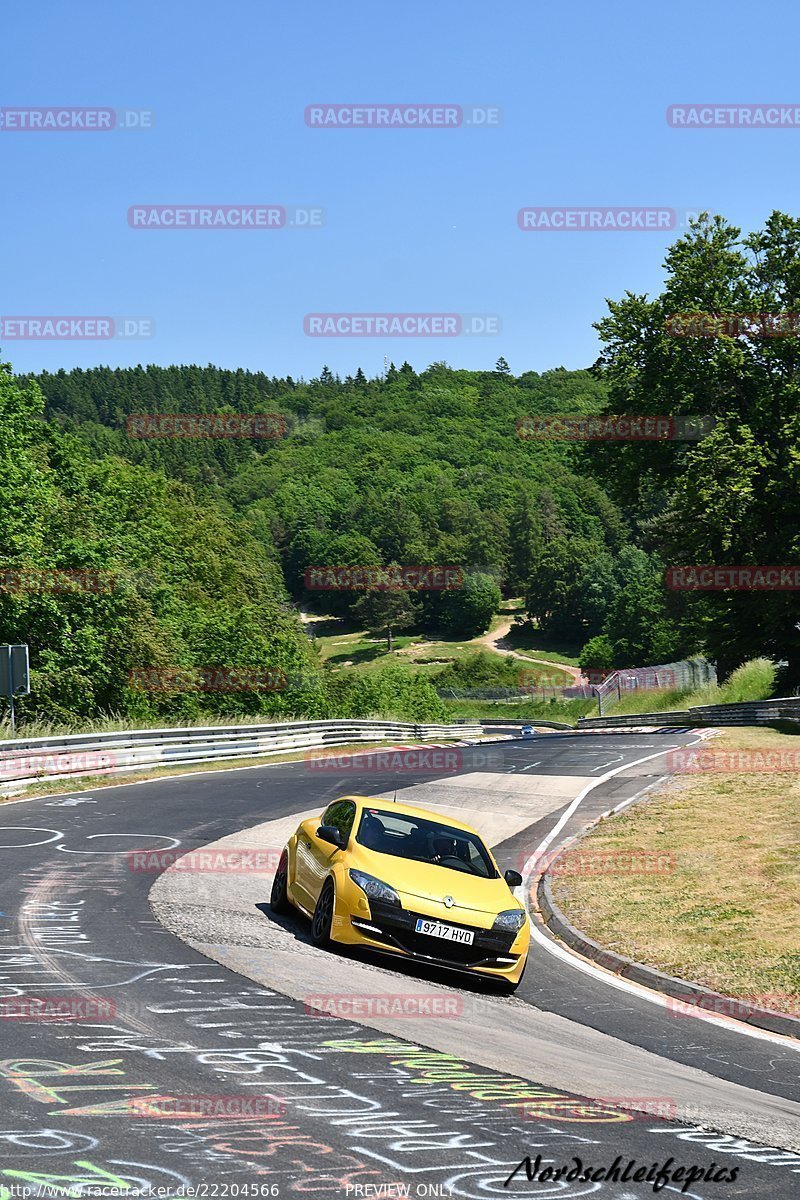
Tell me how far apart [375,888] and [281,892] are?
238cm

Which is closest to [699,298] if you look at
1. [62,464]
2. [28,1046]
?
[62,464]

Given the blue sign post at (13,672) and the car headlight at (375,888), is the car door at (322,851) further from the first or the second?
the blue sign post at (13,672)

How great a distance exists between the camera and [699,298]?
1848 inches

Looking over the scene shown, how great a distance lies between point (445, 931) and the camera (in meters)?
10.6

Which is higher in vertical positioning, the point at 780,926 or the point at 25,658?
the point at 25,658

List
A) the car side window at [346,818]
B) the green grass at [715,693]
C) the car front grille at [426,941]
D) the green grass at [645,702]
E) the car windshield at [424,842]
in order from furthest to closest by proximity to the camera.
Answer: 1. the green grass at [645,702]
2. the green grass at [715,693]
3. the car side window at [346,818]
4. the car windshield at [424,842]
5. the car front grille at [426,941]

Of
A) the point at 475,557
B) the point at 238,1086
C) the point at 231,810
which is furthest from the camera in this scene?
the point at 475,557

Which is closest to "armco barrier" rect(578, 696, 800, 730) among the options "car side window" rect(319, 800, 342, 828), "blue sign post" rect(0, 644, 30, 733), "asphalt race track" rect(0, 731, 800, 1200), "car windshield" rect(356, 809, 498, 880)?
"blue sign post" rect(0, 644, 30, 733)

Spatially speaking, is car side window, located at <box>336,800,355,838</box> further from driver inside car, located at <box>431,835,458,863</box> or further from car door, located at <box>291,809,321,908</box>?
driver inside car, located at <box>431,835,458,863</box>

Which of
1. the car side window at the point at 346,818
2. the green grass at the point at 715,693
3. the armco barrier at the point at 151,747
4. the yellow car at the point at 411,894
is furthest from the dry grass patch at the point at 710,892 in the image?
the green grass at the point at 715,693

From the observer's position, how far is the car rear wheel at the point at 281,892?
1274 cm

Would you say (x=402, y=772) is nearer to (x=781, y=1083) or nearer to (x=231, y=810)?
(x=231, y=810)

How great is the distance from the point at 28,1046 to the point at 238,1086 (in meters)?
1.41

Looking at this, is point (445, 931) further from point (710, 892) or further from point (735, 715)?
point (735, 715)
